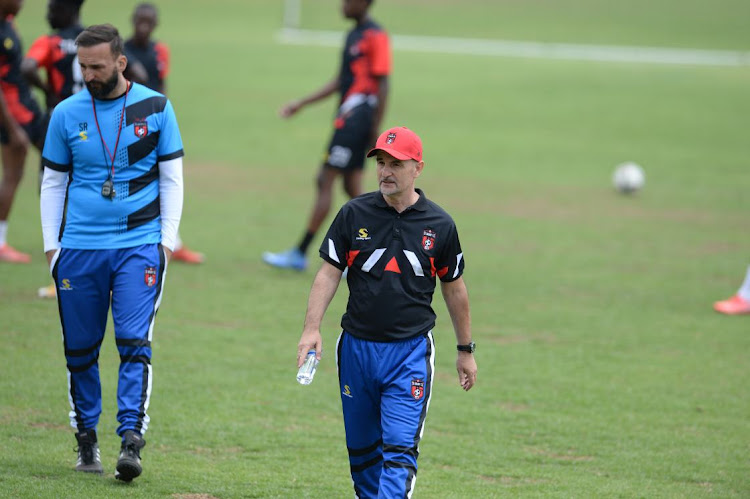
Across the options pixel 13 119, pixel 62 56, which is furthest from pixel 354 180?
pixel 13 119

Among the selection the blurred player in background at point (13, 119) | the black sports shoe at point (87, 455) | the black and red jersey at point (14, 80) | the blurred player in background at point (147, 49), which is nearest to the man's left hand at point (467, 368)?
the black sports shoe at point (87, 455)

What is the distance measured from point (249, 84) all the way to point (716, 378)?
2210 centimetres

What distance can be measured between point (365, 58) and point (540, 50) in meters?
30.1

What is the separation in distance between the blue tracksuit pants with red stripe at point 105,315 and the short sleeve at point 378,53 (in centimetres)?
570

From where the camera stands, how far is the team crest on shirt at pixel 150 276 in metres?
6.13

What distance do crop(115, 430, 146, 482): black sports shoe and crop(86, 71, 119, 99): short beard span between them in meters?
1.94

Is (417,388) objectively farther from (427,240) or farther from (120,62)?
(120,62)

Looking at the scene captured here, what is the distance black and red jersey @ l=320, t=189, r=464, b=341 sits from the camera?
532 cm

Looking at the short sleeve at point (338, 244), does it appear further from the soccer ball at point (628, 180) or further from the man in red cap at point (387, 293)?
the soccer ball at point (628, 180)

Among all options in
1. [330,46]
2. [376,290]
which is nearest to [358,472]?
[376,290]

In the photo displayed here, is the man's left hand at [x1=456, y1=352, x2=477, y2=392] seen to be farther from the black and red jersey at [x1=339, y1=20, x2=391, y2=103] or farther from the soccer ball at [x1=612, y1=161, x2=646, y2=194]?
the soccer ball at [x1=612, y1=161, x2=646, y2=194]

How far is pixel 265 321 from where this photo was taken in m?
9.96

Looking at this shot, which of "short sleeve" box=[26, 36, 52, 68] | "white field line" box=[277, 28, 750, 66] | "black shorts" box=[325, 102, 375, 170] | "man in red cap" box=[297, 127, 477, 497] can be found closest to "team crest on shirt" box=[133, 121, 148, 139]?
"man in red cap" box=[297, 127, 477, 497]

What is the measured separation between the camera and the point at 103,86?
5.99 m
